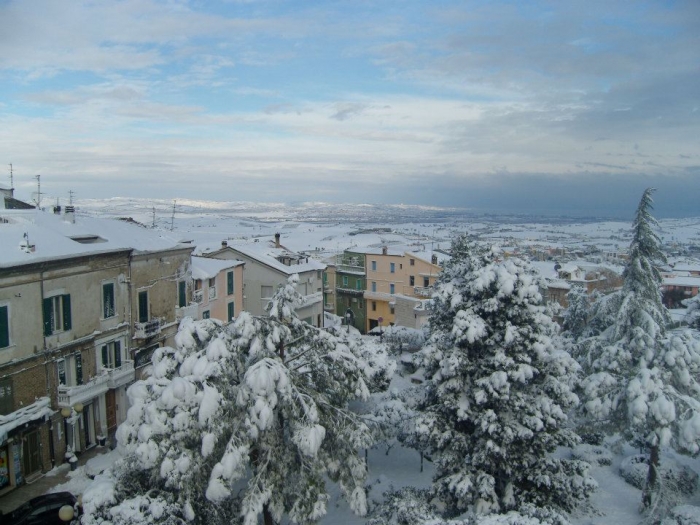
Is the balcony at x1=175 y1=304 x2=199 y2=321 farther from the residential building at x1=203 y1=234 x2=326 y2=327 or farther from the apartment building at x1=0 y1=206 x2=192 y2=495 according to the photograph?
the residential building at x1=203 y1=234 x2=326 y2=327

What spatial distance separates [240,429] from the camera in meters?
12.5

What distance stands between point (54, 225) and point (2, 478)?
1100cm

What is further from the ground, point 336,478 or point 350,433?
point 350,433

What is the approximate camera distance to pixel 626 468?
2219 cm

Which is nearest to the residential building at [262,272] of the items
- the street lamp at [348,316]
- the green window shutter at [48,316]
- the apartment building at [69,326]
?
the apartment building at [69,326]

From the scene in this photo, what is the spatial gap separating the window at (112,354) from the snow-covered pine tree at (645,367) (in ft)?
68.9

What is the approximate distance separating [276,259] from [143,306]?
18684 millimetres

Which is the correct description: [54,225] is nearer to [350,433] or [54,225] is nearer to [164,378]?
[164,378]

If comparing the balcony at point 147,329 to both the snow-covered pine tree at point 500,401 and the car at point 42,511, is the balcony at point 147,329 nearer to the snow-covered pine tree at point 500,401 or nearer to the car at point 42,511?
the car at point 42,511

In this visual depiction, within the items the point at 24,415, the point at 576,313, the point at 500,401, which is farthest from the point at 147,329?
the point at 576,313

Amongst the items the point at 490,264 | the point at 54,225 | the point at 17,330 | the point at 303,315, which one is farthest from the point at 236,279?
the point at 490,264

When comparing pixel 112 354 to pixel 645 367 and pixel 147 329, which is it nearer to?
pixel 147 329

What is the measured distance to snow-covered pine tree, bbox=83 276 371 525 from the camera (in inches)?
479

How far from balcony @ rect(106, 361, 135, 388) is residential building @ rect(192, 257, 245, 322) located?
631 centimetres
